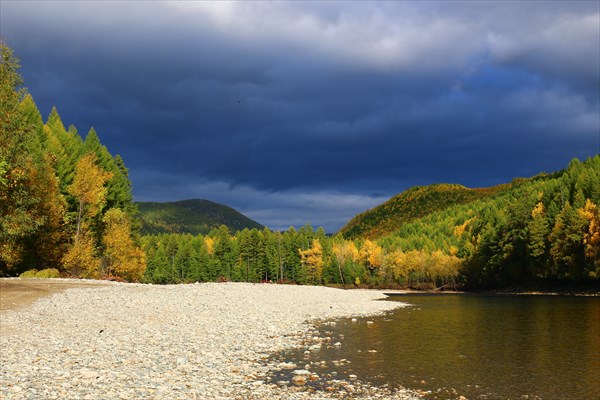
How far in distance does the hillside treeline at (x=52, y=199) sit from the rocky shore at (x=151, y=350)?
11.1 metres

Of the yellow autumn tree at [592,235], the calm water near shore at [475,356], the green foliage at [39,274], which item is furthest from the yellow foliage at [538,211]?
the green foliage at [39,274]

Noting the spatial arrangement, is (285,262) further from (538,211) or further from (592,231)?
(592,231)

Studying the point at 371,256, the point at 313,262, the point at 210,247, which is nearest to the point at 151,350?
the point at 313,262

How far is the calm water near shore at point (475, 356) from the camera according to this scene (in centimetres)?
1677

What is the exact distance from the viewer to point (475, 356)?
22.1 m

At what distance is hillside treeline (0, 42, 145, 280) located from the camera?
38156 millimetres

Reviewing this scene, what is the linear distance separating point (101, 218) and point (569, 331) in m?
65.3

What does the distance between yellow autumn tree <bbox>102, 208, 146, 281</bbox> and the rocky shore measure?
1164 inches

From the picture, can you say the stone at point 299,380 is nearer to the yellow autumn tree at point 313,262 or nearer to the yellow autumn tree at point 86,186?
the yellow autumn tree at point 86,186

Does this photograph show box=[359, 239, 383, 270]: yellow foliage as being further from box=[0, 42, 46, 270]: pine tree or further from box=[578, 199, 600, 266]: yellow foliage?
box=[0, 42, 46, 270]: pine tree

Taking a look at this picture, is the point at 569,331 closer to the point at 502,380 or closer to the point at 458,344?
the point at 458,344

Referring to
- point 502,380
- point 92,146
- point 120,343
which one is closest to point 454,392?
point 502,380

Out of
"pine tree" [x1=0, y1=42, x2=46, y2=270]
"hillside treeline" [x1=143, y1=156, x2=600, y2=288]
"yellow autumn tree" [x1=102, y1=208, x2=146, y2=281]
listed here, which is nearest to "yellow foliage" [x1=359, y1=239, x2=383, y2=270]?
"hillside treeline" [x1=143, y1=156, x2=600, y2=288]

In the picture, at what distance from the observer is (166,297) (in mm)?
40125
